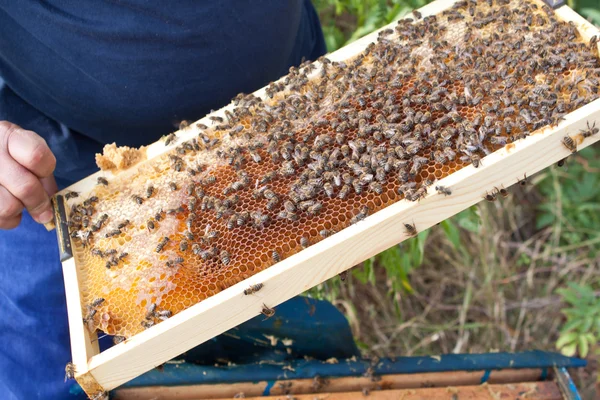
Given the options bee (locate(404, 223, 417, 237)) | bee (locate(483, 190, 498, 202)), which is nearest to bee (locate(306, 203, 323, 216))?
bee (locate(404, 223, 417, 237))

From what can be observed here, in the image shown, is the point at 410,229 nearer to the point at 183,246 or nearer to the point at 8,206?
the point at 183,246

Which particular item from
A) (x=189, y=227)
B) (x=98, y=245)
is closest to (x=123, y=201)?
(x=98, y=245)

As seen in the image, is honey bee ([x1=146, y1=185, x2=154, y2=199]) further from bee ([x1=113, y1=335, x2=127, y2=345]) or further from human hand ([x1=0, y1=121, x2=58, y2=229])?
bee ([x1=113, y1=335, x2=127, y2=345])

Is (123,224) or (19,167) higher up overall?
(19,167)

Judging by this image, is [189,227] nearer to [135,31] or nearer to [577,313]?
[135,31]

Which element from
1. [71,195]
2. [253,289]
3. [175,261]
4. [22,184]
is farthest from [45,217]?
[253,289]

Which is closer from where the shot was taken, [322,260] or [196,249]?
[322,260]

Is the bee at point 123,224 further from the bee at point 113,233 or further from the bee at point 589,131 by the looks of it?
the bee at point 589,131
